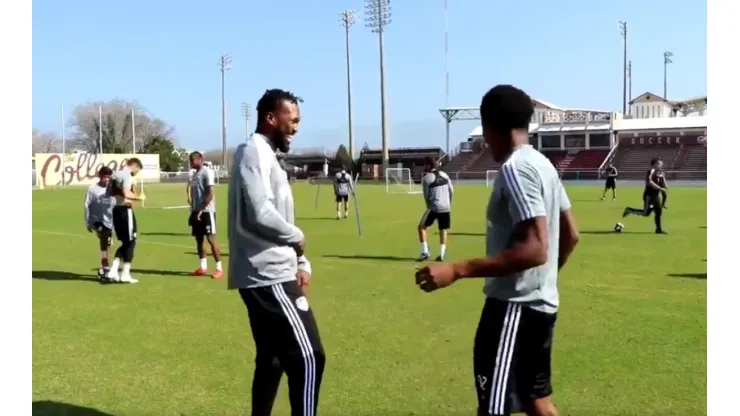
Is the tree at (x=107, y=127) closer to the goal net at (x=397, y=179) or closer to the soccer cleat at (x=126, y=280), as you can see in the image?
the goal net at (x=397, y=179)

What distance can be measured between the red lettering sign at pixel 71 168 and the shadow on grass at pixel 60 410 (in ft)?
179

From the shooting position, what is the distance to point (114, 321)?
8289 mm

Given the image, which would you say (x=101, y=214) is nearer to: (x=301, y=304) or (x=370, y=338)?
(x=370, y=338)

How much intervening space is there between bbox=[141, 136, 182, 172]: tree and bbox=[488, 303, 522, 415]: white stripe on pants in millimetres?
99816

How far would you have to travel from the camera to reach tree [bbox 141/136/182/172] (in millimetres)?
99838

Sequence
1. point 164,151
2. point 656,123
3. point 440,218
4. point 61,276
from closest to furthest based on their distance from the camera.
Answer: point 61,276 < point 440,218 < point 656,123 < point 164,151

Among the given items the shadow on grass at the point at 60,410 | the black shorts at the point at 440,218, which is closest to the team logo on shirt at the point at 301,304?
the shadow on grass at the point at 60,410

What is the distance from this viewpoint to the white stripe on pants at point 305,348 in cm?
404

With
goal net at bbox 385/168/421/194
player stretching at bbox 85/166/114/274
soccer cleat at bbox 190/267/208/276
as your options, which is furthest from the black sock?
goal net at bbox 385/168/421/194

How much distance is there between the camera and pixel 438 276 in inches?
128

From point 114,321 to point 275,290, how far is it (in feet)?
16.2

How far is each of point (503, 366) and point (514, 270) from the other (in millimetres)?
471

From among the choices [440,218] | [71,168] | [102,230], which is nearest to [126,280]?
[102,230]

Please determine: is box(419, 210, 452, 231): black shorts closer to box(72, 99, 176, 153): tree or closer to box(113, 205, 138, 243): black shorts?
box(113, 205, 138, 243): black shorts
